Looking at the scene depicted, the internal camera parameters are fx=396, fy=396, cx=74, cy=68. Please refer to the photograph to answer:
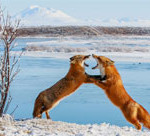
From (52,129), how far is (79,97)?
18.6 feet

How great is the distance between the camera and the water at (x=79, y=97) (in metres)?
9.64

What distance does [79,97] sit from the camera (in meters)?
12.0

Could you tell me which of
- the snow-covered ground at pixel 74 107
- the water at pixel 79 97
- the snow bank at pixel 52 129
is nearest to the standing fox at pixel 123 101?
the snow-covered ground at pixel 74 107

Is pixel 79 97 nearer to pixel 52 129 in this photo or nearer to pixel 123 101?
pixel 123 101

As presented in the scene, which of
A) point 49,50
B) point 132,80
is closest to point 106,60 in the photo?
point 132,80

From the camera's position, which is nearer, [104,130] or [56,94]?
[104,130]

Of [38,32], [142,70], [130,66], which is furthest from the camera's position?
[38,32]

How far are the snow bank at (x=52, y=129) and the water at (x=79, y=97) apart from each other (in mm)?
2489

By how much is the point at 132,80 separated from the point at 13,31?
784cm

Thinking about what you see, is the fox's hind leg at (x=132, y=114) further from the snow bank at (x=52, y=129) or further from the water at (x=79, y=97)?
the water at (x=79, y=97)

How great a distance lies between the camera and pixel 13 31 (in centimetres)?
743

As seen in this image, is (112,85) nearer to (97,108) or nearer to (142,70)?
(97,108)

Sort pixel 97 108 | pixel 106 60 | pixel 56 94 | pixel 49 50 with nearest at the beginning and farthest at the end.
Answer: pixel 56 94 → pixel 106 60 → pixel 97 108 → pixel 49 50

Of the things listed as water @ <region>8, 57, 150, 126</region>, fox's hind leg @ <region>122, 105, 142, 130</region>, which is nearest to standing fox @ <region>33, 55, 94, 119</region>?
fox's hind leg @ <region>122, 105, 142, 130</region>
